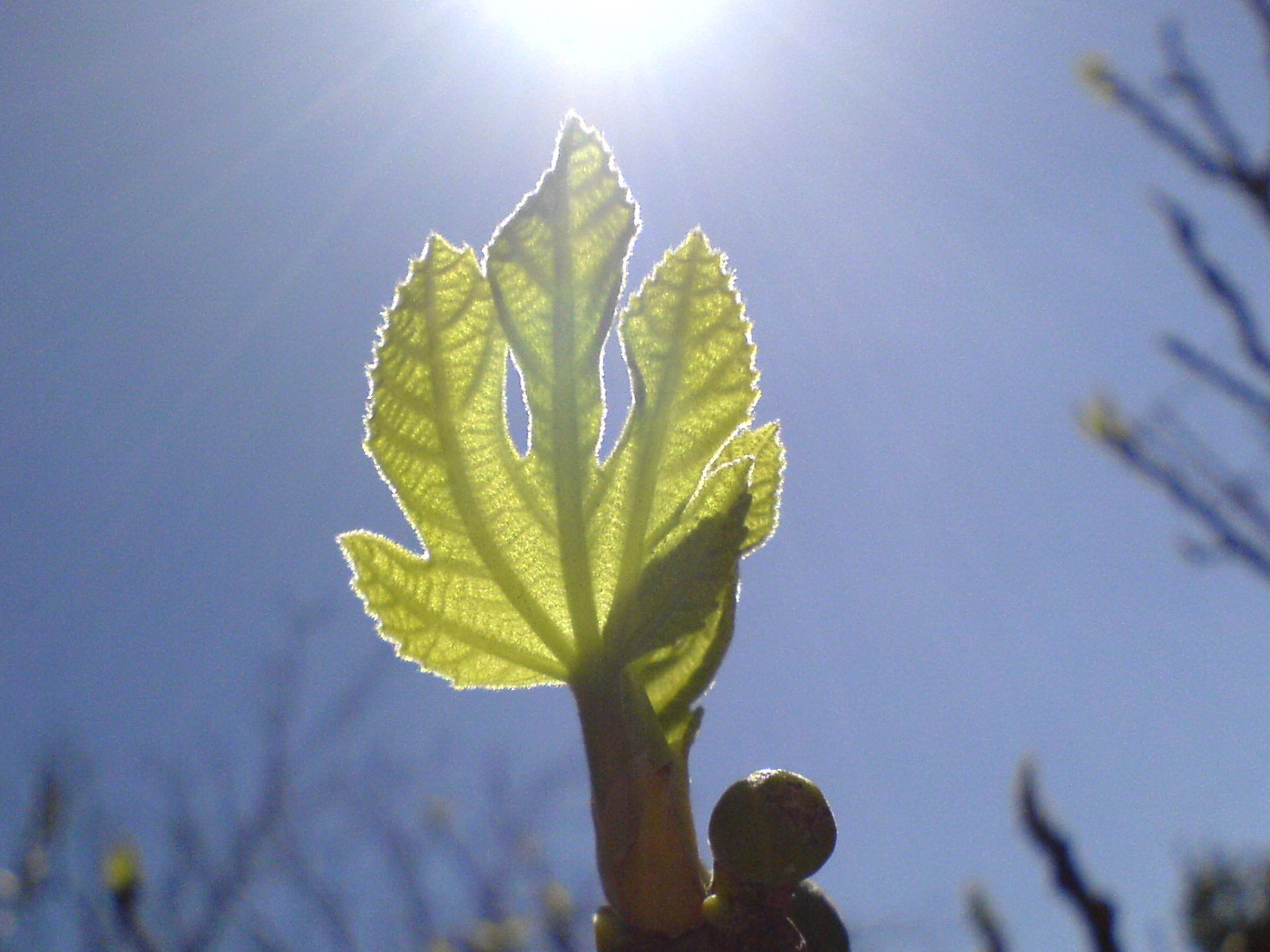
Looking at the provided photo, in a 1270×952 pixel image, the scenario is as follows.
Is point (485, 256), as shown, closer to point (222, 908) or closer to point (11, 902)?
point (11, 902)

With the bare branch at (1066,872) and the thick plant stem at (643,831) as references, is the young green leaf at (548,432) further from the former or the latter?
the bare branch at (1066,872)

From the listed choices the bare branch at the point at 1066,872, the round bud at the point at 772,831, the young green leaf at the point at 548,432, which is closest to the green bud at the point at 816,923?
the round bud at the point at 772,831

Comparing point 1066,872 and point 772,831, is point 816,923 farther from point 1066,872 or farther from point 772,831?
point 1066,872

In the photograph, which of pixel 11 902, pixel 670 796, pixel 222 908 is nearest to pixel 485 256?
pixel 670 796

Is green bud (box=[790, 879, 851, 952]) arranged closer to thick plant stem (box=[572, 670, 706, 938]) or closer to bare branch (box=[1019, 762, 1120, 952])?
thick plant stem (box=[572, 670, 706, 938])

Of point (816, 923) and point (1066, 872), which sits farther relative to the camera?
point (1066, 872)

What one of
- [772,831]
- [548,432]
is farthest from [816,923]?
[548,432]
